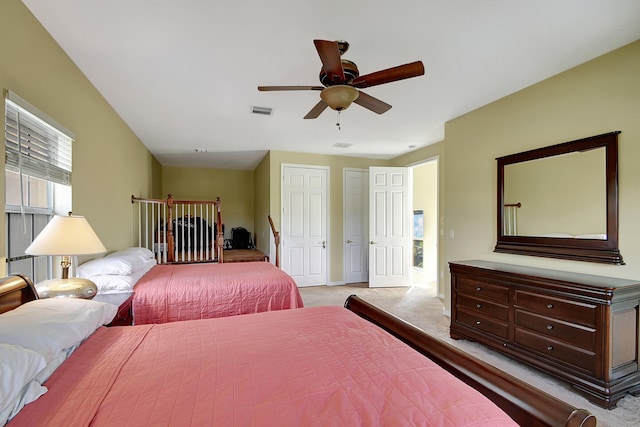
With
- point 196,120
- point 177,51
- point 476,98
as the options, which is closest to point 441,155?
point 476,98

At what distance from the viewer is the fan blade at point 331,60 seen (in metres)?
1.62

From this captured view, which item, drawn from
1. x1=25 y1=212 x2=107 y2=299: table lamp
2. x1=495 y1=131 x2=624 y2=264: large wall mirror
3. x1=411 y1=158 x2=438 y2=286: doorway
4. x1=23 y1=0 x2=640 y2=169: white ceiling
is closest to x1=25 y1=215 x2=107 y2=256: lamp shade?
x1=25 y1=212 x2=107 y2=299: table lamp

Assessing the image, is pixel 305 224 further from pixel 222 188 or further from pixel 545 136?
pixel 545 136

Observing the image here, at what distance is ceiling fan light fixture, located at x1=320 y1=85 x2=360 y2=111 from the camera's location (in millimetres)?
1956

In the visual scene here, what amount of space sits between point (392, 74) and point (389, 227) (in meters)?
3.96

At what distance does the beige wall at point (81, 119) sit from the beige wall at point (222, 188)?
2.49 metres

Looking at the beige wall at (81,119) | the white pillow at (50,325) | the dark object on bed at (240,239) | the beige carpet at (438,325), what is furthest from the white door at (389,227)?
the white pillow at (50,325)

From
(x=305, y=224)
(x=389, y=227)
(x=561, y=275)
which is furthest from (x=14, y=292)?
(x=389, y=227)

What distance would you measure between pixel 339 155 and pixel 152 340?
4.88 meters

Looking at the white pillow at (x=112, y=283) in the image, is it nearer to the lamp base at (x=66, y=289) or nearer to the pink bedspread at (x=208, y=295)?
the pink bedspread at (x=208, y=295)

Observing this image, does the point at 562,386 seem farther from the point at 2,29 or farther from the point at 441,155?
the point at 2,29

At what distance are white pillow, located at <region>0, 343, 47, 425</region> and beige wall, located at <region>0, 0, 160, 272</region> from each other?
3.35 ft

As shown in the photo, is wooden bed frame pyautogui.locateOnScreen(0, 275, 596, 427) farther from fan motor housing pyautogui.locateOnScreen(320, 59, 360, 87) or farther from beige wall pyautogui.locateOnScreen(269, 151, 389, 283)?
beige wall pyautogui.locateOnScreen(269, 151, 389, 283)

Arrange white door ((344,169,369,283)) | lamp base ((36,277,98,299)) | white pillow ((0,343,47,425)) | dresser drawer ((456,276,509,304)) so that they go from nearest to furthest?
white pillow ((0,343,47,425)) < lamp base ((36,277,98,299)) < dresser drawer ((456,276,509,304)) < white door ((344,169,369,283))
